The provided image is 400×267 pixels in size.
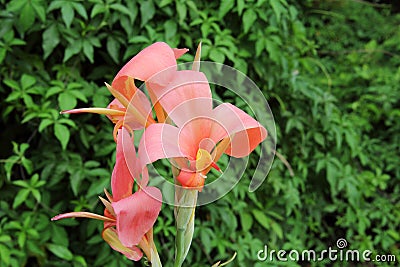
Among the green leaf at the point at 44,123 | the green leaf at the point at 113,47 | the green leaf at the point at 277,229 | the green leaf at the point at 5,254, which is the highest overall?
the green leaf at the point at 113,47

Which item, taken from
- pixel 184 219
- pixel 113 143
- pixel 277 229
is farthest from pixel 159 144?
pixel 277 229

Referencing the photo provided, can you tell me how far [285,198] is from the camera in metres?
2.18

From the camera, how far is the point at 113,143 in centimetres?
175

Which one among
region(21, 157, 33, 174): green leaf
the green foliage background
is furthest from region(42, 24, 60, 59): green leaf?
region(21, 157, 33, 174): green leaf

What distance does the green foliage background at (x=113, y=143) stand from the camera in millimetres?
1697

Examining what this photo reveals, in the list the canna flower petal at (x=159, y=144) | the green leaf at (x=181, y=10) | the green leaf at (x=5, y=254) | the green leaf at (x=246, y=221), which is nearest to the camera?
the canna flower petal at (x=159, y=144)

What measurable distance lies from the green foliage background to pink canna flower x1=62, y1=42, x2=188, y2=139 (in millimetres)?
1010

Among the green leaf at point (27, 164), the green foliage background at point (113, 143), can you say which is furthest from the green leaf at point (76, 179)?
the green leaf at point (27, 164)

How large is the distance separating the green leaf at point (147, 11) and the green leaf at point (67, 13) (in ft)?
0.83

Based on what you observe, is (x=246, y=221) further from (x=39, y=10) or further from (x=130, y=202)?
(x=130, y=202)

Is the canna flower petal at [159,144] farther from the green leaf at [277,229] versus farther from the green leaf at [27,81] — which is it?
the green leaf at [277,229]

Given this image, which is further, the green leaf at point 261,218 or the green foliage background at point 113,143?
the green leaf at point 261,218

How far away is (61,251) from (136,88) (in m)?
1.25

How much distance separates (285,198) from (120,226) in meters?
1.73
